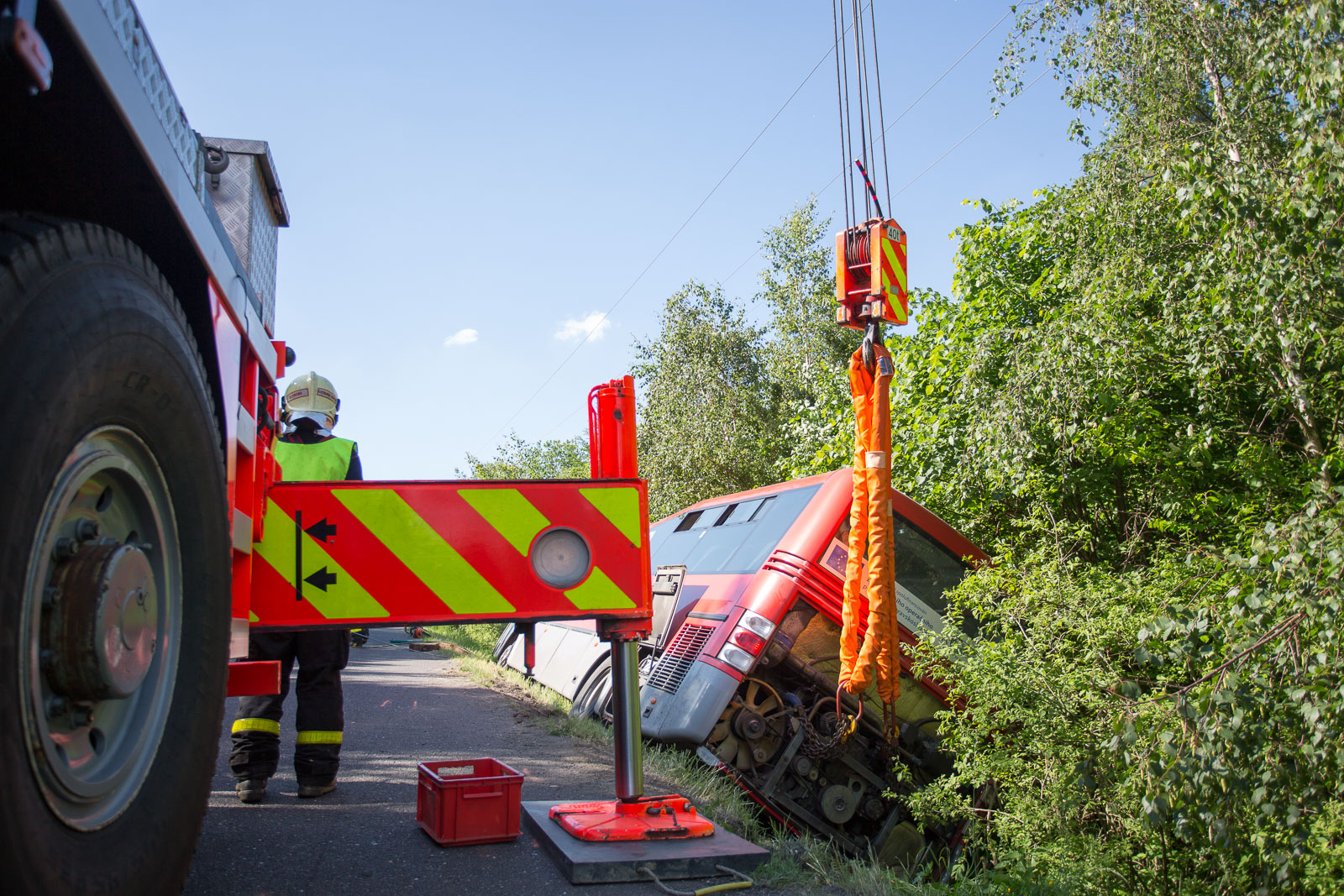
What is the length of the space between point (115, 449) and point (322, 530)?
1.24 metres

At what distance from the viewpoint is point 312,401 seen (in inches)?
175

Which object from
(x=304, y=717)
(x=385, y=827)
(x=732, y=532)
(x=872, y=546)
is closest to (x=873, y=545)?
(x=872, y=546)

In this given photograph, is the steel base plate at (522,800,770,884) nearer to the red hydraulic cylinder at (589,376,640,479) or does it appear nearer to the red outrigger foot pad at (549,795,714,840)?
the red outrigger foot pad at (549,795,714,840)

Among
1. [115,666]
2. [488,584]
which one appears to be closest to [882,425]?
[488,584]

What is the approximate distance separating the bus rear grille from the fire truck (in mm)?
4044

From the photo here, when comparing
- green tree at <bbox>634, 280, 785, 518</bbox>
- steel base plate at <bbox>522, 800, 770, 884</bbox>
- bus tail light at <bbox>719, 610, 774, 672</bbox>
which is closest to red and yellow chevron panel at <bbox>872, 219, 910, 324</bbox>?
bus tail light at <bbox>719, 610, 774, 672</bbox>

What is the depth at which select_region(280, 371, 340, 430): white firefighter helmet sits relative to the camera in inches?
174

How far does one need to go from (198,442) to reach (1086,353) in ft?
23.1

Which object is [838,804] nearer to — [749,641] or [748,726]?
[748,726]

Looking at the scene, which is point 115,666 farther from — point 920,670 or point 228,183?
point 920,670

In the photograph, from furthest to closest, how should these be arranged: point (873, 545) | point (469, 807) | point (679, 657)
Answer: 1. point (679, 657)
2. point (873, 545)
3. point (469, 807)

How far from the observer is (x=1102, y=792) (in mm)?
4805

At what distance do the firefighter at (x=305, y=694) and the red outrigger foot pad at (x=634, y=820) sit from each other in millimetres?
1095

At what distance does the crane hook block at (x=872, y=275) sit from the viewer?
539cm
